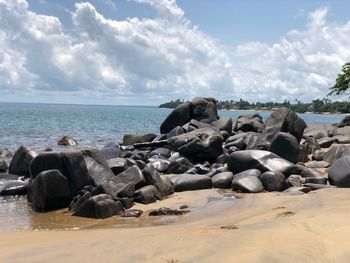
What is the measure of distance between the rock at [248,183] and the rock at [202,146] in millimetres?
5498

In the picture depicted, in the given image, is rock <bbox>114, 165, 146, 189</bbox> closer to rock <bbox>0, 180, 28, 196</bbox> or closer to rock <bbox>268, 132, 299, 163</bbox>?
rock <bbox>0, 180, 28, 196</bbox>

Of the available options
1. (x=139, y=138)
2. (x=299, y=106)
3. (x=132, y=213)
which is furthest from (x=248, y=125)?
(x=299, y=106)

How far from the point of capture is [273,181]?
447 inches

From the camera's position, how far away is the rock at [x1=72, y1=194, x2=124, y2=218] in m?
9.51

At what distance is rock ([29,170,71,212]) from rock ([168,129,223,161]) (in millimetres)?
7724

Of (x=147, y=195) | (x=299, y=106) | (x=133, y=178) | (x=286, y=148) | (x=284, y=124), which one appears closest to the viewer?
(x=147, y=195)

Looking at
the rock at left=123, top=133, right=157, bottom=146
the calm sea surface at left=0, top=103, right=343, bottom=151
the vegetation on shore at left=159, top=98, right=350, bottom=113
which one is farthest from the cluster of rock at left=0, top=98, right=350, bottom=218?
the vegetation on shore at left=159, top=98, right=350, bottom=113

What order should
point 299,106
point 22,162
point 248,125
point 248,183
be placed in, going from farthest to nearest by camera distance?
point 299,106 → point 248,125 → point 22,162 → point 248,183

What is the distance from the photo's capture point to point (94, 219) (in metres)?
9.39

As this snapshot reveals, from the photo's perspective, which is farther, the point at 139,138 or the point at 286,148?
the point at 139,138

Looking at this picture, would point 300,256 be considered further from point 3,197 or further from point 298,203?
point 3,197

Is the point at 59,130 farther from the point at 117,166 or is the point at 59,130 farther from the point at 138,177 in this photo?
the point at 138,177

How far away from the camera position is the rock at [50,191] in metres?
10.5

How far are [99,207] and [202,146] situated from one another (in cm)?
863
